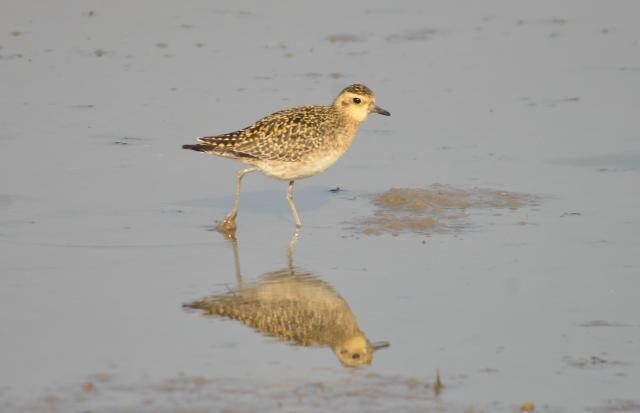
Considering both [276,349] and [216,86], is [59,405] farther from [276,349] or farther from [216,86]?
[216,86]

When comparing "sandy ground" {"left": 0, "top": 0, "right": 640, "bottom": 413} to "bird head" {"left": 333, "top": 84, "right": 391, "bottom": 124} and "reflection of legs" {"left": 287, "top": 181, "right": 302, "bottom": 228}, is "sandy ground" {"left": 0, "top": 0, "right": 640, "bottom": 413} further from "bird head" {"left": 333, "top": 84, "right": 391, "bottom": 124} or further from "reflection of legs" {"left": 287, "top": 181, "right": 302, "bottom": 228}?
"bird head" {"left": 333, "top": 84, "right": 391, "bottom": 124}

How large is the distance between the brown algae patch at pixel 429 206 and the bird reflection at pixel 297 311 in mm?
1967

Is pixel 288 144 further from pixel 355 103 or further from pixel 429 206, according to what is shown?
pixel 429 206

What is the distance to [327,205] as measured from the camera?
15.0 m

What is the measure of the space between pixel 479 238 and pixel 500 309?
226cm

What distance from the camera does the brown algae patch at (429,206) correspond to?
14.0 m

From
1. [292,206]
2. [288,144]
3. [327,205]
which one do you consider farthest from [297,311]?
[327,205]

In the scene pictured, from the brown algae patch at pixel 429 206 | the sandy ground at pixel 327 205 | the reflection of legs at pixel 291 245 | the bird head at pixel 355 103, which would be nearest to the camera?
the sandy ground at pixel 327 205

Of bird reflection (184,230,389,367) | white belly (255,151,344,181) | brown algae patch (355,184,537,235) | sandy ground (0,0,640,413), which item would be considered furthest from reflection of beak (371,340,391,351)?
white belly (255,151,344,181)

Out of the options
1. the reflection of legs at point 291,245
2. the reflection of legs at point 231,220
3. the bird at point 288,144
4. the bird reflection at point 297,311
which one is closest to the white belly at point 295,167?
the bird at point 288,144

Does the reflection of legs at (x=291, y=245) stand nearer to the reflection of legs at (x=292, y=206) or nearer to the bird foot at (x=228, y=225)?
the reflection of legs at (x=292, y=206)

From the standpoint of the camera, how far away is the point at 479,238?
44.5 ft

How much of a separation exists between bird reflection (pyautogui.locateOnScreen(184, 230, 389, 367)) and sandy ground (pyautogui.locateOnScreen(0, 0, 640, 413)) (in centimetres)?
14

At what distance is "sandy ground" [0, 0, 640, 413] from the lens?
977 cm
